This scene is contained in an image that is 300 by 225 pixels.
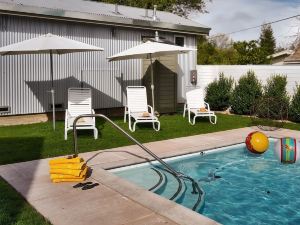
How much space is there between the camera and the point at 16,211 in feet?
14.5

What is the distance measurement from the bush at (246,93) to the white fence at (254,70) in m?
0.29

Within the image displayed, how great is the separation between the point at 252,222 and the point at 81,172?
8.39 ft

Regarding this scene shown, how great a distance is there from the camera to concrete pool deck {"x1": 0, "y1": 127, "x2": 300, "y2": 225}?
13.7ft

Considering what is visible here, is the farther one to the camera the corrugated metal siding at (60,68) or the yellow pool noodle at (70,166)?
the corrugated metal siding at (60,68)

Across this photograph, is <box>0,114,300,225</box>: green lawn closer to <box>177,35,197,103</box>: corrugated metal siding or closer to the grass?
the grass

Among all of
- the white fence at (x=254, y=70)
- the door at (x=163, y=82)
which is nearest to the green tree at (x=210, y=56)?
the white fence at (x=254, y=70)

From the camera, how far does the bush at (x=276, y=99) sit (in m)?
12.5

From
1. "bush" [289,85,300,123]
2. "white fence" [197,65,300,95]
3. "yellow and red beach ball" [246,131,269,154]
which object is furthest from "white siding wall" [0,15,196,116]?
"yellow and red beach ball" [246,131,269,154]

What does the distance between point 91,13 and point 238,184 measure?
791 cm

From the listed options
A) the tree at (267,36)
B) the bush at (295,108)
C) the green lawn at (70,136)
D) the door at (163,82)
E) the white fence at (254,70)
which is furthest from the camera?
the tree at (267,36)

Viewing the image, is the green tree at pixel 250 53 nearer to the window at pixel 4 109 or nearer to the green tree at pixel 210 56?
the green tree at pixel 210 56

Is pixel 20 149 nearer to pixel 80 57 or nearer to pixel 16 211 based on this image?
pixel 16 211

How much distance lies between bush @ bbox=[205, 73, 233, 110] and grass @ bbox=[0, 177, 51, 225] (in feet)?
36.4

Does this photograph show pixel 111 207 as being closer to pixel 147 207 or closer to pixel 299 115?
pixel 147 207
